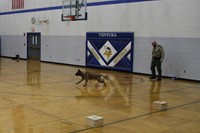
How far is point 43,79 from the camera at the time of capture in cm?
1298

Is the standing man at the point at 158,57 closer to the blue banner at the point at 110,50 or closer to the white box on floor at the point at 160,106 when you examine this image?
the blue banner at the point at 110,50

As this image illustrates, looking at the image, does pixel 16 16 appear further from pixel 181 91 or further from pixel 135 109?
pixel 135 109

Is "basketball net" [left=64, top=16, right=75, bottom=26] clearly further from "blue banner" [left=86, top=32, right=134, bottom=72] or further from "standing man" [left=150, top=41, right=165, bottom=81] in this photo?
"standing man" [left=150, top=41, right=165, bottom=81]

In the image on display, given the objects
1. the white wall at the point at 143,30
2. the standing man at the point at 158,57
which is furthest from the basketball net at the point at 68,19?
the standing man at the point at 158,57

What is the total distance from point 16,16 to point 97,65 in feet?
34.0

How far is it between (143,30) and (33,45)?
11028mm

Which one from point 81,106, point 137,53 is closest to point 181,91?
point 81,106

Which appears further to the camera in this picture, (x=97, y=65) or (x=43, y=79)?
(x=97, y=65)

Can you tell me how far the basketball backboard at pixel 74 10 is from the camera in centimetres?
1867

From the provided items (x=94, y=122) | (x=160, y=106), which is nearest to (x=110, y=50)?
(x=160, y=106)

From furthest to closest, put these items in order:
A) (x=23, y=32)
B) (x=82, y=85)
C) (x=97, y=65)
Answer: (x=23, y=32), (x=97, y=65), (x=82, y=85)

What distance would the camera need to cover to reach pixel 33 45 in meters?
23.4

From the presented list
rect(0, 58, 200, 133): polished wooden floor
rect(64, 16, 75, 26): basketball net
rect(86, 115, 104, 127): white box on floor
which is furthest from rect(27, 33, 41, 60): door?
rect(86, 115, 104, 127): white box on floor

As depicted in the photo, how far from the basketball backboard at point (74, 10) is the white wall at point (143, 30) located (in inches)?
13.7
